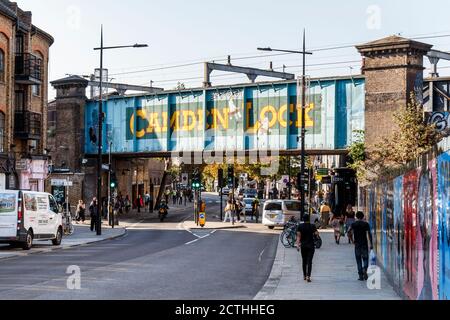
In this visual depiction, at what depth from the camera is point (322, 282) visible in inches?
693

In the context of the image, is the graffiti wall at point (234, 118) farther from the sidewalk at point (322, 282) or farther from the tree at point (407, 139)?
the sidewalk at point (322, 282)

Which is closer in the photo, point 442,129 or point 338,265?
point 338,265

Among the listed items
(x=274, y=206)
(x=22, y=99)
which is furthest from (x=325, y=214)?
(x=22, y=99)

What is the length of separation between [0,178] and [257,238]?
14192mm

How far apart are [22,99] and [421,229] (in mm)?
36695

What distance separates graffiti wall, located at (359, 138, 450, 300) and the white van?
549 inches

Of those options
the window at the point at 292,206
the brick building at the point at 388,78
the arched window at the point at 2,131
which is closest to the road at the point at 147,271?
the window at the point at 292,206

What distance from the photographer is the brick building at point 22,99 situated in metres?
41.4

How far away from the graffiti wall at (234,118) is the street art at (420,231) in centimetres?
2666

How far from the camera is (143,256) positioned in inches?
963

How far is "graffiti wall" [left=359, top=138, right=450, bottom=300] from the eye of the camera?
942 centimetres

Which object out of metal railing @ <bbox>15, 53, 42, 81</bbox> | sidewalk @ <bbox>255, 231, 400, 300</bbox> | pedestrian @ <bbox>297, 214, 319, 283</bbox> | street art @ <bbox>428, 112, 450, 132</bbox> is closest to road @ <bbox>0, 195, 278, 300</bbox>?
sidewalk @ <bbox>255, 231, 400, 300</bbox>
